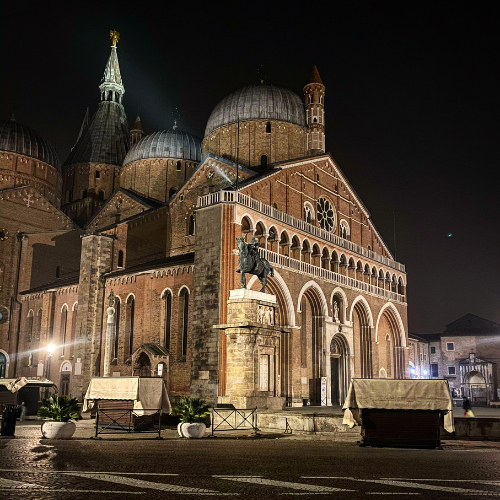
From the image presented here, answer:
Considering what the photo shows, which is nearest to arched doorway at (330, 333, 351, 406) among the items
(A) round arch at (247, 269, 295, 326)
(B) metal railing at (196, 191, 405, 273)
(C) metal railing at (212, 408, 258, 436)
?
(A) round arch at (247, 269, 295, 326)

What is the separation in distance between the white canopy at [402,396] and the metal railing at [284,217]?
1550cm

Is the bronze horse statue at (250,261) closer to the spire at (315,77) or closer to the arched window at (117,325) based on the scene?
the arched window at (117,325)

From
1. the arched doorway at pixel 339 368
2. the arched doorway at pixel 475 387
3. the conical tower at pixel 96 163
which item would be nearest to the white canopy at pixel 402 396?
the arched doorway at pixel 339 368

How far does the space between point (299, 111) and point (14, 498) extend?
3783 cm

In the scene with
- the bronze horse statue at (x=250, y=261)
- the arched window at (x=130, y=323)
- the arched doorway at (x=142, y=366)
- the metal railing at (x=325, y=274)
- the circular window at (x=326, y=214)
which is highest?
the circular window at (x=326, y=214)

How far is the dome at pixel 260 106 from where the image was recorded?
134 feet

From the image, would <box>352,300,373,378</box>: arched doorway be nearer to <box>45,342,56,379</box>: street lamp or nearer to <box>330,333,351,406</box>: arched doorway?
<box>330,333,351,406</box>: arched doorway

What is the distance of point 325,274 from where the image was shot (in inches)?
1367

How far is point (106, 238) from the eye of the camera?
3662cm

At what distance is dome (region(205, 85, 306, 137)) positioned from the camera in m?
40.8

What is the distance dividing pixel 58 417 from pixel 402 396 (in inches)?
359

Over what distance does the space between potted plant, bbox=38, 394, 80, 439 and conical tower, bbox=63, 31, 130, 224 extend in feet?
120

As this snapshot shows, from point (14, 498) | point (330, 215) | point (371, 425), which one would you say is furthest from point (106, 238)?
point (14, 498)

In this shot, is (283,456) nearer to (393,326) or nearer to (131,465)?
(131,465)
